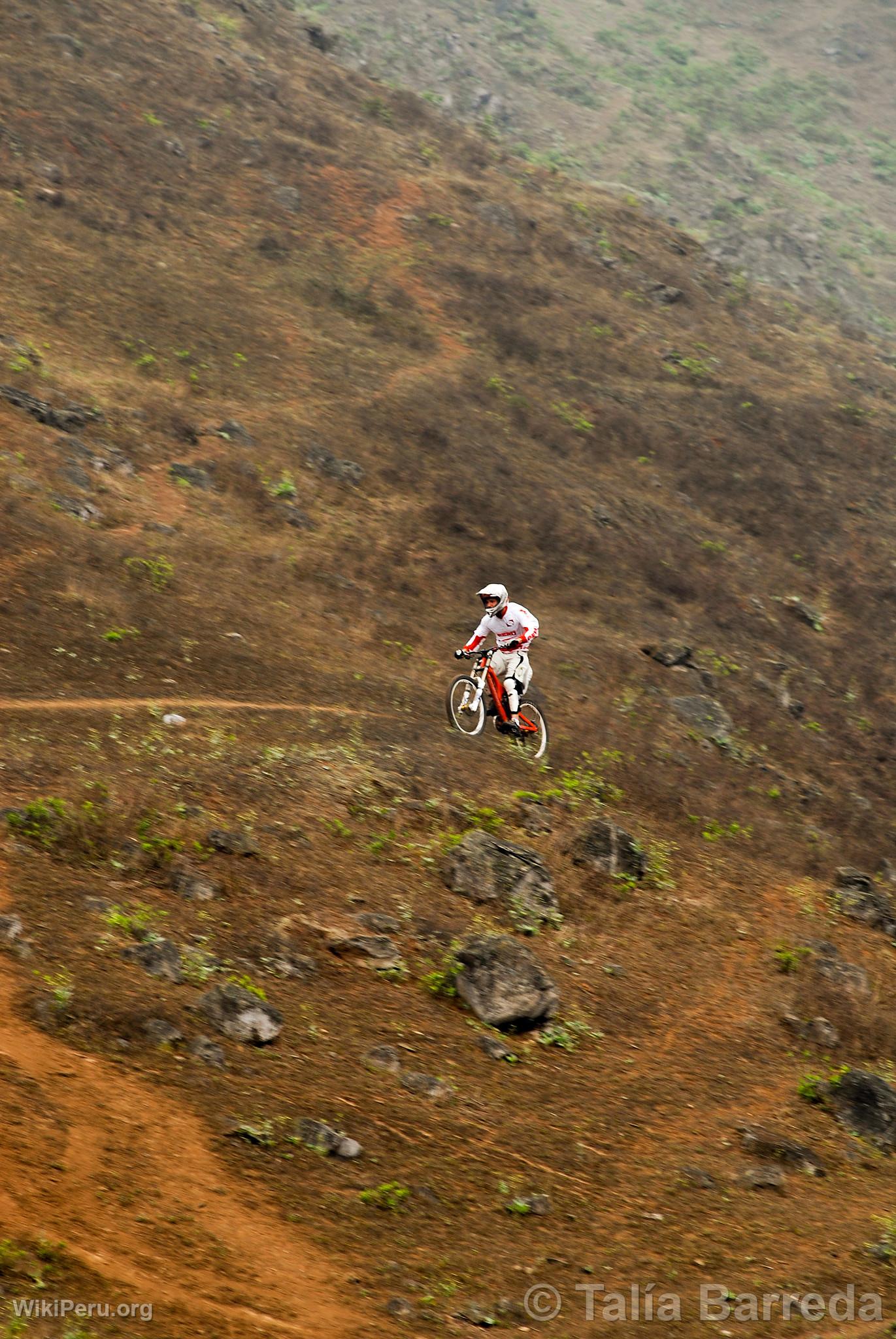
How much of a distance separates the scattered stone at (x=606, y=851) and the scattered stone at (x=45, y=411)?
46.2ft

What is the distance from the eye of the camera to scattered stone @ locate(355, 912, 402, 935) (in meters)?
13.3

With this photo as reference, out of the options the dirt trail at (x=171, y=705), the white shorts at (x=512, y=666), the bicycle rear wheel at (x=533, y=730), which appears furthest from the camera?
the bicycle rear wheel at (x=533, y=730)

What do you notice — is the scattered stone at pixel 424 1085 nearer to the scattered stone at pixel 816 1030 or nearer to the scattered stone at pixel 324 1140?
the scattered stone at pixel 324 1140

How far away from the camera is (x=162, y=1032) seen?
10305 mm

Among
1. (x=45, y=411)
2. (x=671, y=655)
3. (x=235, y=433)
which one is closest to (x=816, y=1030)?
(x=671, y=655)

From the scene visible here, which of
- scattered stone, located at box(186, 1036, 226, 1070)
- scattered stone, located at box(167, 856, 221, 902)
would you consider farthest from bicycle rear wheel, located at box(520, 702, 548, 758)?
scattered stone, located at box(186, 1036, 226, 1070)

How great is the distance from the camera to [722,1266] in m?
9.90

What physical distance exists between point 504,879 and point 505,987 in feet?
7.62

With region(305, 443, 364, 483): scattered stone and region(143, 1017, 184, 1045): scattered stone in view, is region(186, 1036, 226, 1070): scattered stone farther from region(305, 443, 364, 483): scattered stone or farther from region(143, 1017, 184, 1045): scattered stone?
region(305, 443, 364, 483): scattered stone

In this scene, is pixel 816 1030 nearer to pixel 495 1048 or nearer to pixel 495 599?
pixel 495 1048

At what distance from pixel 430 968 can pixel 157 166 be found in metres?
29.3

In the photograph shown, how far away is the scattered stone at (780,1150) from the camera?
12.1m

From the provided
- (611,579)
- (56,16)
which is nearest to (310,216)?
(56,16)

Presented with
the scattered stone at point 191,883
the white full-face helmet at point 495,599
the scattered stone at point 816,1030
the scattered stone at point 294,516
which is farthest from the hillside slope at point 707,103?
the scattered stone at point 191,883
